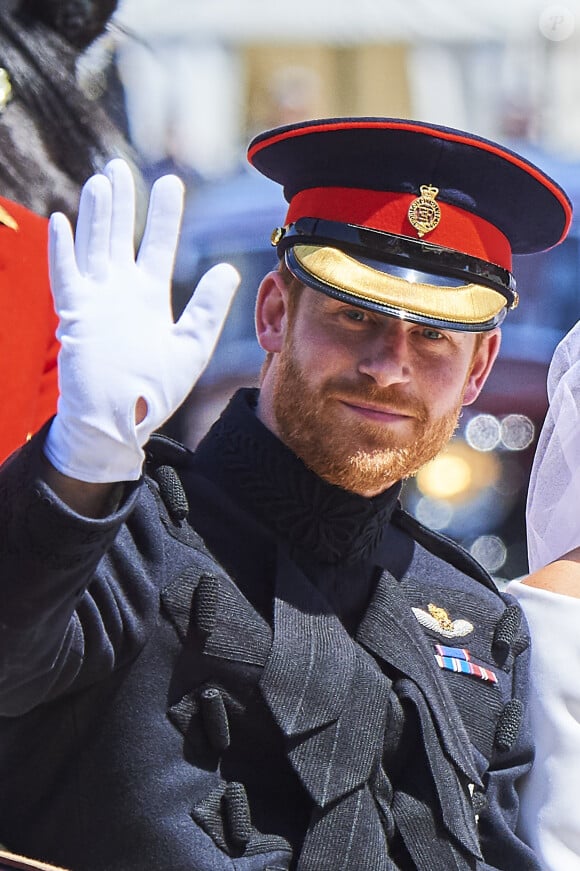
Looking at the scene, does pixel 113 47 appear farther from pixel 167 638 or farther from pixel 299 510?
pixel 167 638

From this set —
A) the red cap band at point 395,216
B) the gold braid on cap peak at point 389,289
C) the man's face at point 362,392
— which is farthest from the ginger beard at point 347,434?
the red cap band at point 395,216

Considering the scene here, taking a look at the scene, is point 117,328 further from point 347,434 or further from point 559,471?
point 559,471

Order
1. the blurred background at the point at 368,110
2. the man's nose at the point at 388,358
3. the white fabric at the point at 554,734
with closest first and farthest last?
the man's nose at the point at 388,358 → the white fabric at the point at 554,734 → the blurred background at the point at 368,110

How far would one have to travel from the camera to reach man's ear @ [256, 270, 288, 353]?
1.79 metres

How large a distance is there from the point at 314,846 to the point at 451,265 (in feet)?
2.69

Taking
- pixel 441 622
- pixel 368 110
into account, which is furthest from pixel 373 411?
pixel 368 110

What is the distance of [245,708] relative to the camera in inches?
59.6

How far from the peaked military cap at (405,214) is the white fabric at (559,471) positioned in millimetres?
341

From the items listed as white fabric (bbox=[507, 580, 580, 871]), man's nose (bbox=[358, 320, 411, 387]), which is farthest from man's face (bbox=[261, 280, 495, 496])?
white fabric (bbox=[507, 580, 580, 871])

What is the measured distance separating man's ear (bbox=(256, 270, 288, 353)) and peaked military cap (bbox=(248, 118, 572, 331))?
0.22 ft

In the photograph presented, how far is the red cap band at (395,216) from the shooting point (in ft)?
5.57

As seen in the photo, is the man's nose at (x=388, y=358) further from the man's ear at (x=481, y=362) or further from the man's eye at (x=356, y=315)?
the man's ear at (x=481, y=362)

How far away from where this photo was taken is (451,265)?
1.70 metres

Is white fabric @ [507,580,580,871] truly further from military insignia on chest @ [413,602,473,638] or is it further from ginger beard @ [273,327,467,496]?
ginger beard @ [273,327,467,496]
